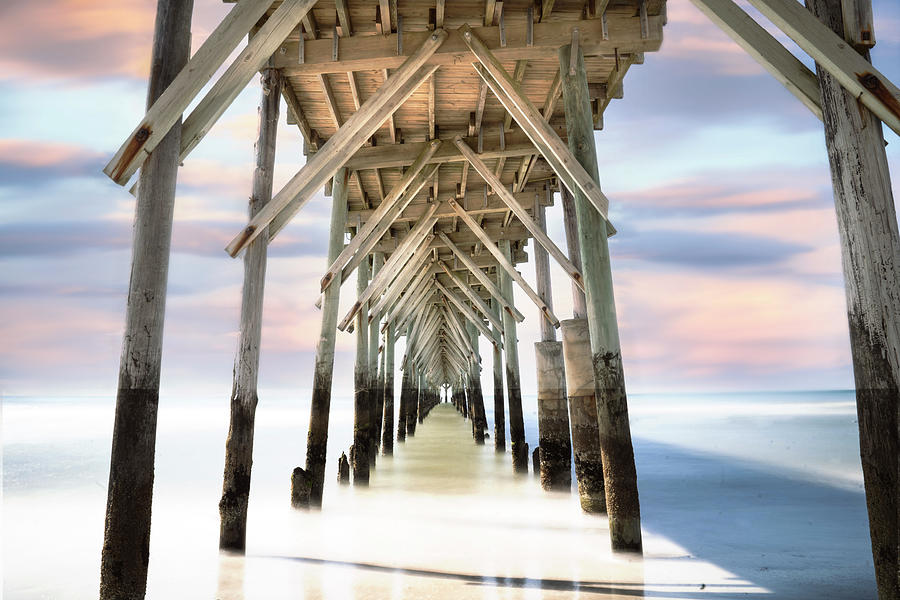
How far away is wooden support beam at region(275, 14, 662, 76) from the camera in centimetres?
557

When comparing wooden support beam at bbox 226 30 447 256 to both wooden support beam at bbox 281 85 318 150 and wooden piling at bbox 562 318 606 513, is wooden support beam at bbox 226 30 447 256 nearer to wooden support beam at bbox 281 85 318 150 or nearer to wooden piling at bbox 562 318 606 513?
wooden support beam at bbox 281 85 318 150

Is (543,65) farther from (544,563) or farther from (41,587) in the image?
(41,587)

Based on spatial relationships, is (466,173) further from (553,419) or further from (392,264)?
(553,419)

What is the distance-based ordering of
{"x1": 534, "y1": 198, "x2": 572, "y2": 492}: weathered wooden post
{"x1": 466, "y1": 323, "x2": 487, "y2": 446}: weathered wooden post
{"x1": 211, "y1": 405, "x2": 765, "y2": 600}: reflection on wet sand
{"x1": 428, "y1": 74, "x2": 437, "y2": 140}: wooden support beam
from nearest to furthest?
{"x1": 211, "y1": 405, "x2": 765, "y2": 600}: reflection on wet sand → {"x1": 428, "y1": 74, "x2": 437, "y2": 140}: wooden support beam → {"x1": 534, "y1": 198, "x2": 572, "y2": 492}: weathered wooden post → {"x1": 466, "y1": 323, "x2": 487, "y2": 446}: weathered wooden post

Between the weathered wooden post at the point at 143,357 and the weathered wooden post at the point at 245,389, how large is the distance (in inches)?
60.2

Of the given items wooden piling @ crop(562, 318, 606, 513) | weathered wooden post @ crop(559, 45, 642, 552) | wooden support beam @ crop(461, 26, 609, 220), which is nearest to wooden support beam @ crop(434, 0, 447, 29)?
wooden support beam @ crop(461, 26, 609, 220)

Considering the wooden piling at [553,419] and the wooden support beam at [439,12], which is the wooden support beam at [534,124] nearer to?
the wooden support beam at [439,12]

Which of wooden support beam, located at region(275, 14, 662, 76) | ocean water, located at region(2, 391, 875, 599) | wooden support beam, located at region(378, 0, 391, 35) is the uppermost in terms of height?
wooden support beam, located at region(378, 0, 391, 35)

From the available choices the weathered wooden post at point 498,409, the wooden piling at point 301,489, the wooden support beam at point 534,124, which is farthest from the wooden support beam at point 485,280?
the wooden piling at point 301,489

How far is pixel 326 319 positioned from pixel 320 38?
3.38 meters

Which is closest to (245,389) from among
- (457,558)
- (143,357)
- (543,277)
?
(143,357)

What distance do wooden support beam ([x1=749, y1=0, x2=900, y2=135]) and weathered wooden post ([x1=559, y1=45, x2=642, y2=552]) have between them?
2.14 m

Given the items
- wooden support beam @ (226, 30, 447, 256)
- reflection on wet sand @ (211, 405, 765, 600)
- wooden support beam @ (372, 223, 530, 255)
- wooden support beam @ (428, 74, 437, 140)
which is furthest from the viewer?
wooden support beam @ (372, 223, 530, 255)

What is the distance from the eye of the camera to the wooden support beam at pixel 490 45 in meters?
5.57
